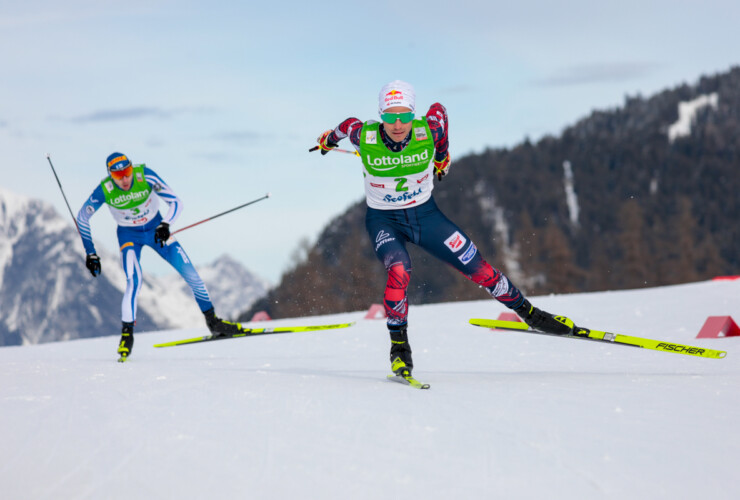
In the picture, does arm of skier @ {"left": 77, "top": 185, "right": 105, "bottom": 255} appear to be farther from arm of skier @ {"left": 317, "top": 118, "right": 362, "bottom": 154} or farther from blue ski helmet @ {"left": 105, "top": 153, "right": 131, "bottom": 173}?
arm of skier @ {"left": 317, "top": 118, "right": 362, "bottom": 154}

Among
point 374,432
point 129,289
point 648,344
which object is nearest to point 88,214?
point 129,289

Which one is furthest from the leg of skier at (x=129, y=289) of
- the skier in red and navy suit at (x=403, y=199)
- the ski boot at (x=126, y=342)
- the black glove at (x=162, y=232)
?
the skier in red and navy suit at (x=403, y=199)

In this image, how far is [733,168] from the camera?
10075cm

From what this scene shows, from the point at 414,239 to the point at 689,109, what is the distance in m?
167

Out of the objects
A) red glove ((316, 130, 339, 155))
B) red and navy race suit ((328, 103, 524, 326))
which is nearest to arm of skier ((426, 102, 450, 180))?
red and navy race suit ((328, 103, 524, 326))

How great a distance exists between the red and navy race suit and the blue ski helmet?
102 inches

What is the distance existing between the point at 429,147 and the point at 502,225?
11458 cm

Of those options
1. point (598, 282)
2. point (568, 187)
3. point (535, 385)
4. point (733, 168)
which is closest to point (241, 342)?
point (535, 385)

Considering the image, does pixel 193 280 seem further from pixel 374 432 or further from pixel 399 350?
pixel 374 432

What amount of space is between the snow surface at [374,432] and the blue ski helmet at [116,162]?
1905mm

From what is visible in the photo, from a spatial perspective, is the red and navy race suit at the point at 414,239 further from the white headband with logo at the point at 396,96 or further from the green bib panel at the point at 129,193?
the green bib panel at the point at 129,193

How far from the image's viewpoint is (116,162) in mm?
6406

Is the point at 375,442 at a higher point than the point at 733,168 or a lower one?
lower

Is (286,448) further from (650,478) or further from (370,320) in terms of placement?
(370,320)
